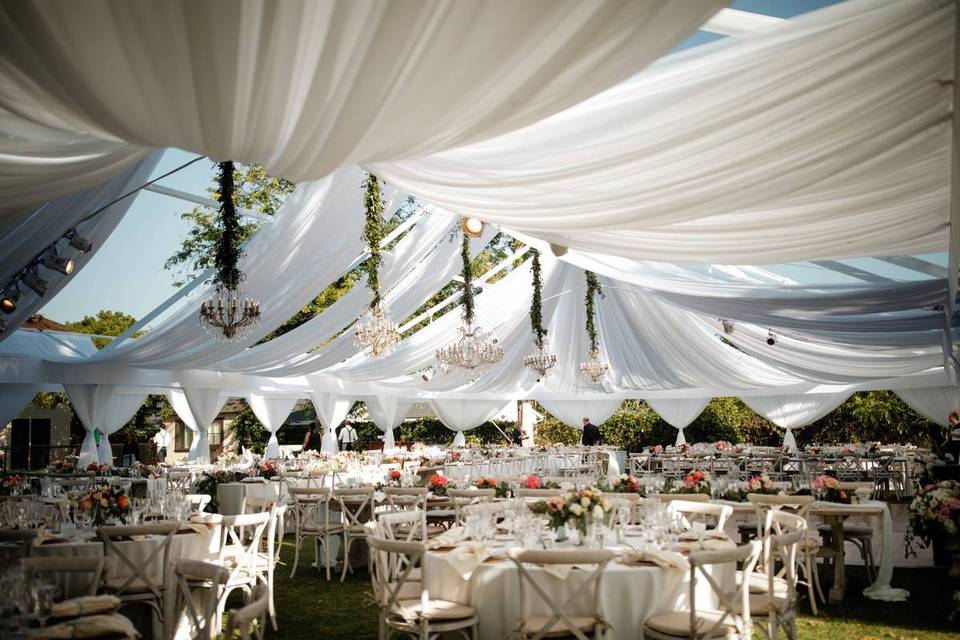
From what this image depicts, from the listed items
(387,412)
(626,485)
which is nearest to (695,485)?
(626,485)

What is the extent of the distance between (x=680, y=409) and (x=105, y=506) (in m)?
14.9

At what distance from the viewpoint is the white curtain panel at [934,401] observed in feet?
48.4

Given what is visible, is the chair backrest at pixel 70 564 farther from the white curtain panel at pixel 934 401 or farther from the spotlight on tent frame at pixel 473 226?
the white curtain panel at pixel 934 401

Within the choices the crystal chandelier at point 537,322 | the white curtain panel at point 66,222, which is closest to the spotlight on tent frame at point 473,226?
the crystal chandelier at point 537,322

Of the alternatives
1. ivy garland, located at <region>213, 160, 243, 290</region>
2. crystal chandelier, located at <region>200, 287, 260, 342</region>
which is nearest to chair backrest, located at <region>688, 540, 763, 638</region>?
ivy garland, located at <region>213, 160, 243, 290</region>

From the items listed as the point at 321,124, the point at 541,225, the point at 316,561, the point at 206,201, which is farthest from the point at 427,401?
the point at 321,124

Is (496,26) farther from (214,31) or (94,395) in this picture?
(94,395)

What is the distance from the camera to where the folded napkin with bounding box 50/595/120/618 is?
381 centimetres

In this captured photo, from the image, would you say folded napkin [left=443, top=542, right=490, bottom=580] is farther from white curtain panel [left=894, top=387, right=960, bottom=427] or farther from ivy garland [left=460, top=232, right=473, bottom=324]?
white curtain panel [left=894, top=387, right=960, bottom=427]

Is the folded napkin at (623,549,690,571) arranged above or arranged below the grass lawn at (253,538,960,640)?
above

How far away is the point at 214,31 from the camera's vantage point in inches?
108

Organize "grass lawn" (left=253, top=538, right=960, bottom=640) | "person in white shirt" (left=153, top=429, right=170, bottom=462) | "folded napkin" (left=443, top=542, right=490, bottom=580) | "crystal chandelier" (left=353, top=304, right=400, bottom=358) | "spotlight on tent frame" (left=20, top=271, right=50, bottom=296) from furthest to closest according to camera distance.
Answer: "person in white shirt" (left=153, top=429, right=170, bottom=462) → "crystal chandelier" (left=353, top=304, right=400, bottom=358) → "spotlight on tent frame" (left=20, top=271, right=50, bottom=296) → "grass lawn" (left=253, top=538, right=960, bottom=640) → "folded napkin" (left=443, top=542, right=490, bottom=580)

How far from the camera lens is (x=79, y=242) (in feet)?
24.0

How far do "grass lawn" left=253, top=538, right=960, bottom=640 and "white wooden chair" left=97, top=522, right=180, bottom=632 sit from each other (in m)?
1.01
